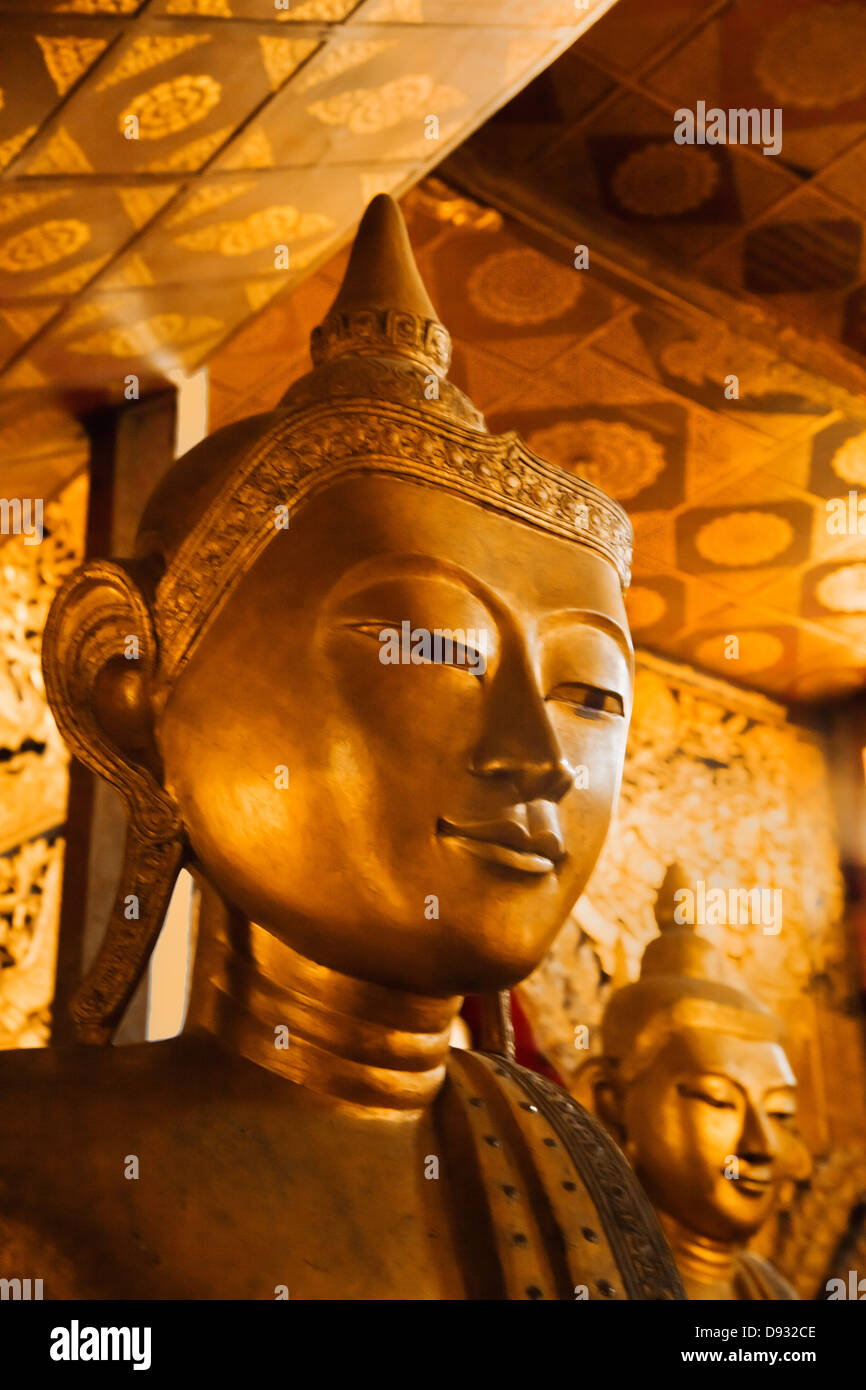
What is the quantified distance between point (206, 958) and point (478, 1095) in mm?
404

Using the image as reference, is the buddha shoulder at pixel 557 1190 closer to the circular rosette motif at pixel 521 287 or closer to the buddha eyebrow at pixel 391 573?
the buddha eyebrow at pixel 391 573

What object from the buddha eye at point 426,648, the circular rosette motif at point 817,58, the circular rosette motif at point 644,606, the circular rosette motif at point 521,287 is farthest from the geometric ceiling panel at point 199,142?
the circular rosette motif at point 644,606

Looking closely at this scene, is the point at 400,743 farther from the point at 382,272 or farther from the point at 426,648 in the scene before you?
the point at 382,272

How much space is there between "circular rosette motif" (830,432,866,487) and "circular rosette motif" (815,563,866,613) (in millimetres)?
661

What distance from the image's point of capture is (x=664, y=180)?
15.2 feet

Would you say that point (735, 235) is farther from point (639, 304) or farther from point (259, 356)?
point (259, 356)

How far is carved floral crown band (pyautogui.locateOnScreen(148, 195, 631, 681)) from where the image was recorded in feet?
6.29

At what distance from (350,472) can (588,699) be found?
0.42 metres

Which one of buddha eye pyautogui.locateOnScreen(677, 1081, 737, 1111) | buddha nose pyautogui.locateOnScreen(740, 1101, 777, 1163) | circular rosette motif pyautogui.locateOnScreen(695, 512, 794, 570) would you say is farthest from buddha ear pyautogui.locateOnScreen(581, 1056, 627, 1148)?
circular rosette motif pyautogui.locateOnScreen(695, 512, 794, 570)

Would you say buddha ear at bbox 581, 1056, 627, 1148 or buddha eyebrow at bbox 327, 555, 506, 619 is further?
buddha ear at bbox 581, 1056, 627, 1148

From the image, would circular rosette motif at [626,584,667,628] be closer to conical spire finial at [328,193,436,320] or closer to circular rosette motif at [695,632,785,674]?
circular rosette motif at [695,632,785,674]

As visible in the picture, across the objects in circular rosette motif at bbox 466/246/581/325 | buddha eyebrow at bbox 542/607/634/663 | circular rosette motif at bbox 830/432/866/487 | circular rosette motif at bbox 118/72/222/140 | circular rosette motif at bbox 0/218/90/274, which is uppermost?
circular rosette motif at bbox 466/246/581/325

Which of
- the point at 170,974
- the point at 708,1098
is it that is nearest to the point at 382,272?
the point at 170,974

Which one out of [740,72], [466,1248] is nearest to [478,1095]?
[466,1248]
